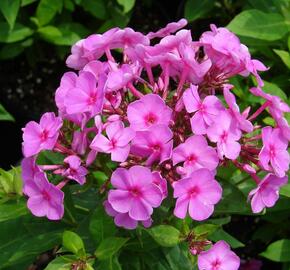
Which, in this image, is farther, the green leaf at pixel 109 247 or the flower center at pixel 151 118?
the green leaf at pixel 109 247

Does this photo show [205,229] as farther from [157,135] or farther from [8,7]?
[8,7]

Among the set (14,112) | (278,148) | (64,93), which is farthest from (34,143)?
(14,112)

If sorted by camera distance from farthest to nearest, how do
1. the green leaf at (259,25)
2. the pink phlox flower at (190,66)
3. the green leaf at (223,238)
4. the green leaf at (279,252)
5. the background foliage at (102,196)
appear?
the green leaf at (259,25) < the green leaf at (279,252) < the green leaf at (223,238) < the background foliage at (102,196) < the pink phlox flower at (190,66)

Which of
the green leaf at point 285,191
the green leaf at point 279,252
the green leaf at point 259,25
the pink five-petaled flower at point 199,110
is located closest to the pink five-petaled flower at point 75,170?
the pink five-petaled flower at point 199,110

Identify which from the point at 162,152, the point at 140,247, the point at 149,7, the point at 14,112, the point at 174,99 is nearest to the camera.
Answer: the point at 162,152

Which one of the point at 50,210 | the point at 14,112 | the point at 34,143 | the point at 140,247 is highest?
the point at 34,143

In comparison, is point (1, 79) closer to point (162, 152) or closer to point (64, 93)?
point (64, 93)

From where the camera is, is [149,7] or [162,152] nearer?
[162,152]

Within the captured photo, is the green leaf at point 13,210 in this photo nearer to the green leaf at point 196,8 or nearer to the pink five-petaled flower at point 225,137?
the pink five-petaled flower at point 225,137
